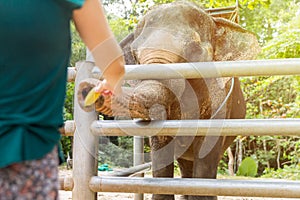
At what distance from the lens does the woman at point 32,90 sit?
938 mm

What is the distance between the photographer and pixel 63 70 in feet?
3.38

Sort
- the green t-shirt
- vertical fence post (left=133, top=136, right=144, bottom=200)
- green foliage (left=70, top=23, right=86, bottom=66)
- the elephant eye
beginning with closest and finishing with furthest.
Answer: the green t-shirt → green foliage (left=70, top=23, right=86, bottom=66) → the elephant eye → vertical fence post (left=133, top=136, right=144, bottom=200)

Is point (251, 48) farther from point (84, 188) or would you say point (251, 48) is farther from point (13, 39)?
point (13, 39)

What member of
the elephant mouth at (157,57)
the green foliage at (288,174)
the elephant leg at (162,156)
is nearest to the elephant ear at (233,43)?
the elephant mouth at (157,57)

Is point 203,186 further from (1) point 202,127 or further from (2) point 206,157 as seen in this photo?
(2) point 206,157

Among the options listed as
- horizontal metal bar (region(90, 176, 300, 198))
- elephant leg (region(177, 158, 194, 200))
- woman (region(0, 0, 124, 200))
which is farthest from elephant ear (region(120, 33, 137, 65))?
woman (region(0, 0, 124, 200))

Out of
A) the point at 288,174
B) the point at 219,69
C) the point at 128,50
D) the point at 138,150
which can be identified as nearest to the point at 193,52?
the point at 128,50

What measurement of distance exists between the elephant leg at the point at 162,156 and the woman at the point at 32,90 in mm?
2425

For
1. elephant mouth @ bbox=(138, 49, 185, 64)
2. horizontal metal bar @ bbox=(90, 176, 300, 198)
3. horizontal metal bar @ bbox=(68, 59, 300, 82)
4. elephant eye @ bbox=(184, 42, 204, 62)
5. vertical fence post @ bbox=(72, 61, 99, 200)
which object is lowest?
horizontal metal bar @ bbox=(90, 176, 300, 198)

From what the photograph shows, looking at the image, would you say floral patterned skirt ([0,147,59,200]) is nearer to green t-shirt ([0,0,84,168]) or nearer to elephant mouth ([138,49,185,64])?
green t-shirt ([0,0,84,168])

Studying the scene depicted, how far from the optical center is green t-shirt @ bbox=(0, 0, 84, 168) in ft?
3.07

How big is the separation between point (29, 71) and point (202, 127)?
1.43 m

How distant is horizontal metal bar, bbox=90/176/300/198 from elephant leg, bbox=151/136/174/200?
3.42 ft

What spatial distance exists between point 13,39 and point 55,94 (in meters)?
0.14
